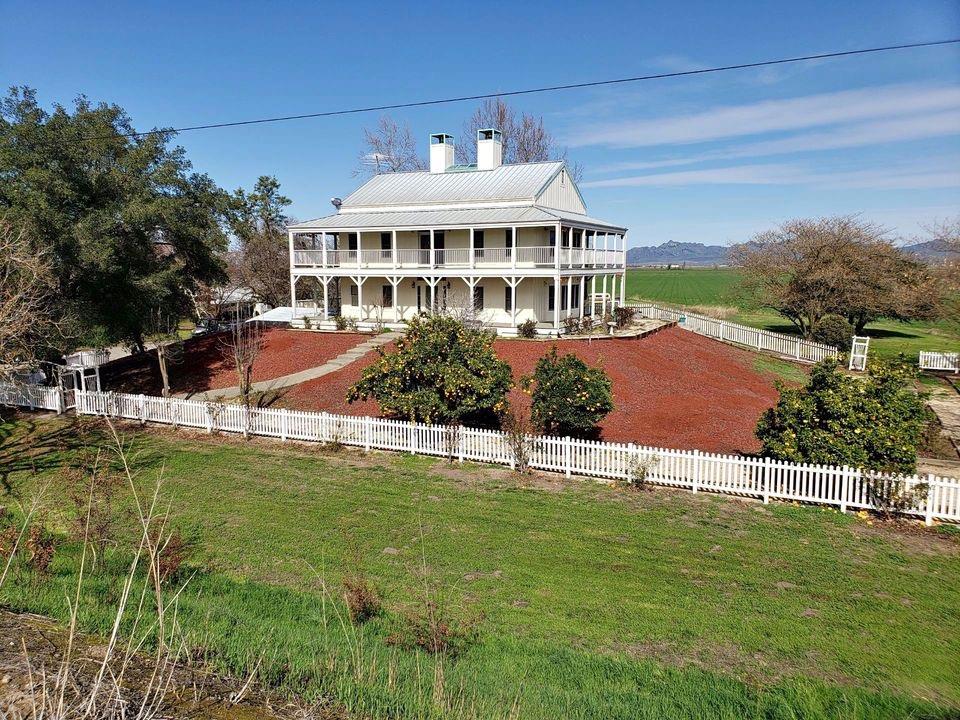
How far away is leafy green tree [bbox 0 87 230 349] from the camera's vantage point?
18109mm

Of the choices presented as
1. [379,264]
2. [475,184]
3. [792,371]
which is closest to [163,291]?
[379,264]

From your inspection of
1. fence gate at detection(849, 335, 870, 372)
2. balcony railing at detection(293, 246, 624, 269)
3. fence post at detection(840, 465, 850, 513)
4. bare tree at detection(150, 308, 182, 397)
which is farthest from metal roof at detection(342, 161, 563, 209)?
fence post at detection(840, 465, 850, 513)

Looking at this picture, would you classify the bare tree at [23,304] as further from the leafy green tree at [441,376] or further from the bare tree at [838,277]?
the bare tree at [838,277]

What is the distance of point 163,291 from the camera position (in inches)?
837

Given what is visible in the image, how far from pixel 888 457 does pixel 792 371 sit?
17.9 m

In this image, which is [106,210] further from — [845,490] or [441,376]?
[845,490]

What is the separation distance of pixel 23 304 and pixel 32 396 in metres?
8.01

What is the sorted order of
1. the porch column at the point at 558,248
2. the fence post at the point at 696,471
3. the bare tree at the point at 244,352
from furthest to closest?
the porch column at the point at 558,248 < the bare tree at the point at 244,352 < the fence post at the point at 696,471

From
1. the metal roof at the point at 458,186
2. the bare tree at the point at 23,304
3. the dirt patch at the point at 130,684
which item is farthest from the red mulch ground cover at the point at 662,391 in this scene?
the dirt patch at the point at 130,684

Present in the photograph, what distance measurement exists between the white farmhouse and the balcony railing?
0.06 m

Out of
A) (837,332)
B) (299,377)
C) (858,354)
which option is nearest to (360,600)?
(299,377)

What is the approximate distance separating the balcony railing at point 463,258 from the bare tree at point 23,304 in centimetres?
1461

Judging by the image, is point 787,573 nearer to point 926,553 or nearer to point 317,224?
point 926,553

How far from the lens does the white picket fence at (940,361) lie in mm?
29031
